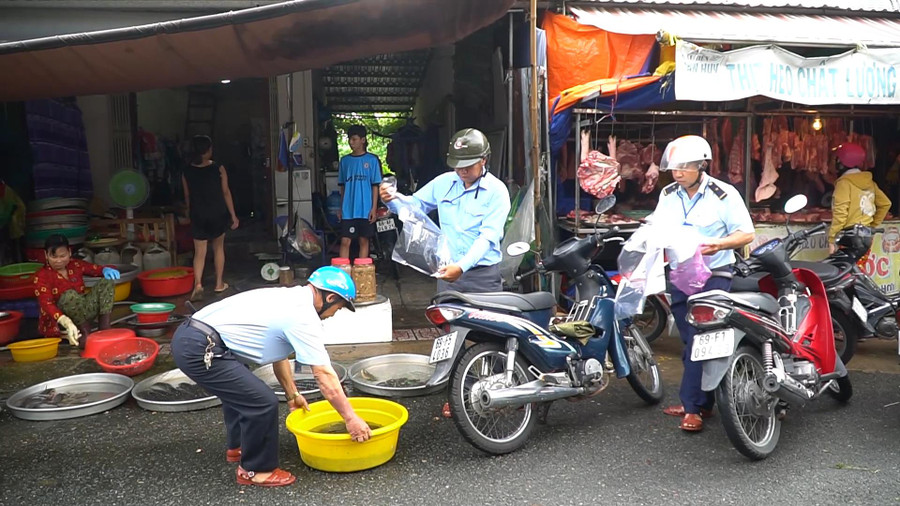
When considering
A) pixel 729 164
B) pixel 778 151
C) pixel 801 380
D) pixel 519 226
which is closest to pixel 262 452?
pixel 801 380

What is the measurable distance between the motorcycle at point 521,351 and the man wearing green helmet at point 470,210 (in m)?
0.32

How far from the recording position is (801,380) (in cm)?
427

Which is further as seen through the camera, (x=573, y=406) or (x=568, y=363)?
(x=573, y=406)

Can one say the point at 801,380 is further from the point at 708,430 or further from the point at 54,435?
the point at 54,435

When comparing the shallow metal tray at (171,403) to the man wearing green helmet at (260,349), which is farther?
the shallow metal tray at (171,403)

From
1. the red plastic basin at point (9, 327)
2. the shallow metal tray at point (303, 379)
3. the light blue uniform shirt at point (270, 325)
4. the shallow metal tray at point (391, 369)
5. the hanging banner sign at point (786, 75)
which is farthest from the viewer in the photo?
the hanging banner sign at point (786, 75)

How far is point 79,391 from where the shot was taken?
5090 millimetres

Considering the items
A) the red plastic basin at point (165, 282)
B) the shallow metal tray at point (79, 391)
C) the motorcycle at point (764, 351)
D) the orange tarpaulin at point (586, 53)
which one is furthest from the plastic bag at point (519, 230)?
the red plastic basin at point (165, 282)

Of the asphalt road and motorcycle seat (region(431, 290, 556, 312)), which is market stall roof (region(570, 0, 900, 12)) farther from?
the asphalt road

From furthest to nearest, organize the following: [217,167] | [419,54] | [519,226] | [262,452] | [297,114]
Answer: [419,54] → [297,114] → [217,167] → [519,226] → [262,452]

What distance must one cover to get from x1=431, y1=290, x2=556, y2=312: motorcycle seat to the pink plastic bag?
2.62 feet

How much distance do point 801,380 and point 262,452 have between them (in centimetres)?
325

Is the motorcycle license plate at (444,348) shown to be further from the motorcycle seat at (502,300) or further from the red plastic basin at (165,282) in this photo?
the red plastic basin at (165,282)

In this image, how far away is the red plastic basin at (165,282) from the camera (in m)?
7.63
